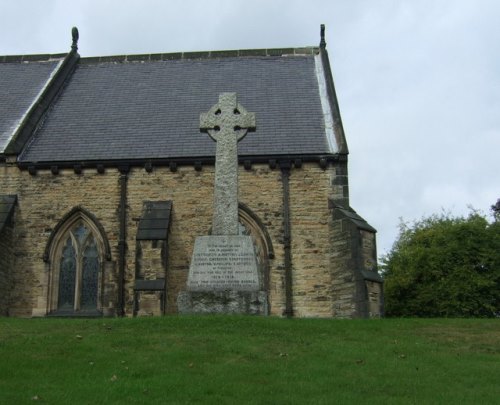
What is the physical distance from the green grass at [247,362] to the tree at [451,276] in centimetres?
2159

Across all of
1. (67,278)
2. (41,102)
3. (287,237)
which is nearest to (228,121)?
(287,237)

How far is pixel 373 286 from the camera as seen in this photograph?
60.8 feet

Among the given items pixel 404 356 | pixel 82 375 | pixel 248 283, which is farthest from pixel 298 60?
pixel 82 375

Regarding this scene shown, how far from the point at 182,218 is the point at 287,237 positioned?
3.21 metres

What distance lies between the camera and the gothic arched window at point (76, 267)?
68.5 ft

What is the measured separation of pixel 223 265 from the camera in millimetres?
13742

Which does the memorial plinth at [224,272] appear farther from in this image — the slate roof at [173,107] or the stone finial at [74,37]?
the stone finial at [74,37]

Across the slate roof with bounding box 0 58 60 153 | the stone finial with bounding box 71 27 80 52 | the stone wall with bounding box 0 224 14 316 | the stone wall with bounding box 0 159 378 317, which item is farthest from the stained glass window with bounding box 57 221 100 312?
the stone finial with bounding box 71 27 80 52

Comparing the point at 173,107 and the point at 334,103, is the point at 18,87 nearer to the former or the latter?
the point at 173,107

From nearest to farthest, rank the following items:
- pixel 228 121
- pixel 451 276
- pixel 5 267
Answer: pixel 228 121, pixel 5 267, pixel 451 276

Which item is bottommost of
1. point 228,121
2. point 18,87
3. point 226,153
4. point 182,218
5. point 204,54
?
point 182,218

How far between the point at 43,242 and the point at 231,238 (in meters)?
9.27

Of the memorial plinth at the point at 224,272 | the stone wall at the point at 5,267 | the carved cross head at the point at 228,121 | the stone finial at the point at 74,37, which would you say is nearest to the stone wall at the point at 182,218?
the stone wall at the point at 5,267

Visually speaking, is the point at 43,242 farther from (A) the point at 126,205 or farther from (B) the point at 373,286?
(B) the point at 373,286
